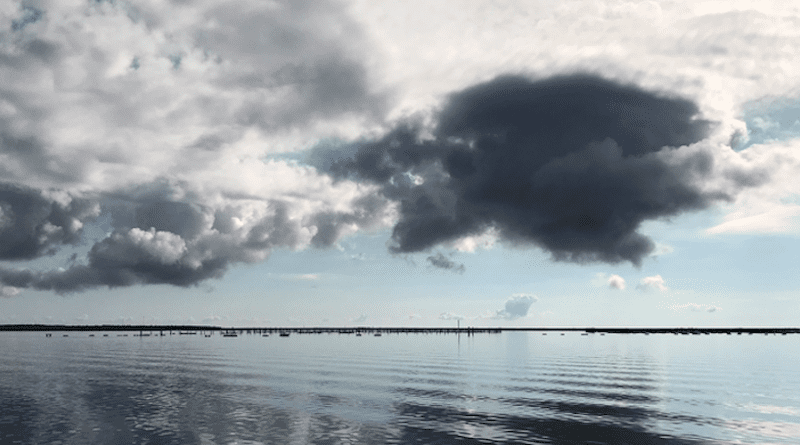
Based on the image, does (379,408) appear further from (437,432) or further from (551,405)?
(551,405)

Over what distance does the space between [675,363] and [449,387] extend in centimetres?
5098

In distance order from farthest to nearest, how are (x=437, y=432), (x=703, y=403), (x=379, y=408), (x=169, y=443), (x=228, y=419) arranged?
(x=703, y=403) → (x=379, y=408) → (x=228, y=419) → (x=437, y=432) → (x=169, y=443)

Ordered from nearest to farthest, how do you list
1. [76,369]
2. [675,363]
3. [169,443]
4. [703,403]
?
1. [169,443]
2. [703,403]
3. [76,369]
4. [675,363]

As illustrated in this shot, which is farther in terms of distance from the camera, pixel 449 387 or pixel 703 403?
pixel 449 387

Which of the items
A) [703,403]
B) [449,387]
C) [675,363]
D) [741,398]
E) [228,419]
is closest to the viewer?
[228,419]

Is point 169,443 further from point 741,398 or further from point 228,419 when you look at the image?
point 741,398

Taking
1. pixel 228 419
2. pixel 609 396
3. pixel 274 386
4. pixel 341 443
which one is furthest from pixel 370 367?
pixel 341 443

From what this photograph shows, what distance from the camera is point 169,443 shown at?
3016cm

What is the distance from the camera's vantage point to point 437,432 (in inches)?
1320

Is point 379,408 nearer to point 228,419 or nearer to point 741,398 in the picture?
point 228,419

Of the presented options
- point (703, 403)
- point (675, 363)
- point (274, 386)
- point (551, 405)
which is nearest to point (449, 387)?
point (551, 405)

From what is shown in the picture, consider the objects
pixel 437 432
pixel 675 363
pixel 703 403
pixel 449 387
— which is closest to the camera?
pixel 437 432

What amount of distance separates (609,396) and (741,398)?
36.5 ft

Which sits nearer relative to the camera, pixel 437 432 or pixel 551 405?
pixel 437 432
